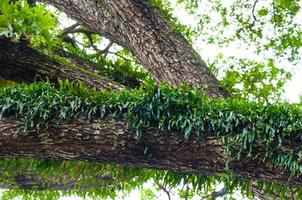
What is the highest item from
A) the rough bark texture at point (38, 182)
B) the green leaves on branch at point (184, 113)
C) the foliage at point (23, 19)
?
the foliage at point (23, 19)

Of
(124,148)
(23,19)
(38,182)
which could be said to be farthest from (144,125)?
(38,182)

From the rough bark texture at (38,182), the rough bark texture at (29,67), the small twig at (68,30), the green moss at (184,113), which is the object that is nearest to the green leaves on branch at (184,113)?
the green moss at (184,113)

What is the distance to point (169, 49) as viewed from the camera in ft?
18.9

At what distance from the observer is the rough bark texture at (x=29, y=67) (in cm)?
489

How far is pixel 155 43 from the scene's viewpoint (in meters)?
5.82

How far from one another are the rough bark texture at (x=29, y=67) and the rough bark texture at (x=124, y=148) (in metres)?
0.97

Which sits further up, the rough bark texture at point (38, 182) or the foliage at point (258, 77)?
the foliage at point (258, 77)

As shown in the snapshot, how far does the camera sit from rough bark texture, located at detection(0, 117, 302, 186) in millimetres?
3645

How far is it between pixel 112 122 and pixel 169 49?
205cm

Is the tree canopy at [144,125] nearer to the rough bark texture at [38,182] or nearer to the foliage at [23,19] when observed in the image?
the foliage at [23,19]

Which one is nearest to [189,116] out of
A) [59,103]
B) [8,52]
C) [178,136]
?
[178,136]

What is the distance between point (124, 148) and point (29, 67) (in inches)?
66.8

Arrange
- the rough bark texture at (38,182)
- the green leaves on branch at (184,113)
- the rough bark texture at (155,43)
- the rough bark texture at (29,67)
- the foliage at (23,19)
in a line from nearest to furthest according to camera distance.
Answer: the green leaves on branch at (184,113) → the foliage at (23,19) → the rough bark texture at (29,67) → the rough bark texture at (155,43) → the rough bark texture at (38,182)

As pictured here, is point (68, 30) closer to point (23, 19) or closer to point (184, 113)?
point (23, 19)
